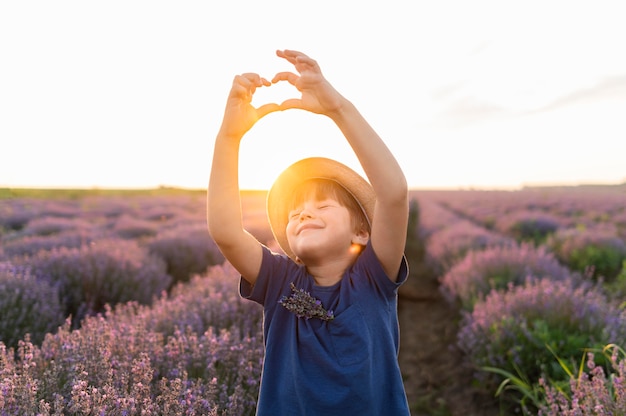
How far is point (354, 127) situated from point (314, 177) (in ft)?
1.36

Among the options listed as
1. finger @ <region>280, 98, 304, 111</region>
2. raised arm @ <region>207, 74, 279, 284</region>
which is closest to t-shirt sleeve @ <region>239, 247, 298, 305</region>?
raised arm @ <region>207, 74, 279, 284</region>

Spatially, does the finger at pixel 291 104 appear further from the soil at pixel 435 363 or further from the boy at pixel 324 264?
the soil at pixel 435 363

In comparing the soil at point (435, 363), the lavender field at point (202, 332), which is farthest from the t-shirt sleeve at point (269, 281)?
the soil at point (435, 363)

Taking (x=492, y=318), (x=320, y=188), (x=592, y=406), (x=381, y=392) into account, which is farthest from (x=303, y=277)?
(x=492, y=318)

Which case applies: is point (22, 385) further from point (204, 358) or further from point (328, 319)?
point (328, 319)

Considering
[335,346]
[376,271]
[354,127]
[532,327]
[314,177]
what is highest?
[354,127]

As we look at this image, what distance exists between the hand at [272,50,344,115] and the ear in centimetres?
56

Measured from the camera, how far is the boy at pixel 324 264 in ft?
5.00

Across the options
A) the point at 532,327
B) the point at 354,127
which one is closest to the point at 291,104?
the point at 354,127

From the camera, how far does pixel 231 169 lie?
1646 millimetres

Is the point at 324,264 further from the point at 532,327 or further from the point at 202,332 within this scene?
the point at 532,327

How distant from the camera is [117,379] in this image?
2.10 metres

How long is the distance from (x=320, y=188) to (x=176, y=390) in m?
0.98

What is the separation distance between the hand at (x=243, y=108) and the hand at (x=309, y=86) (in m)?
0.07
